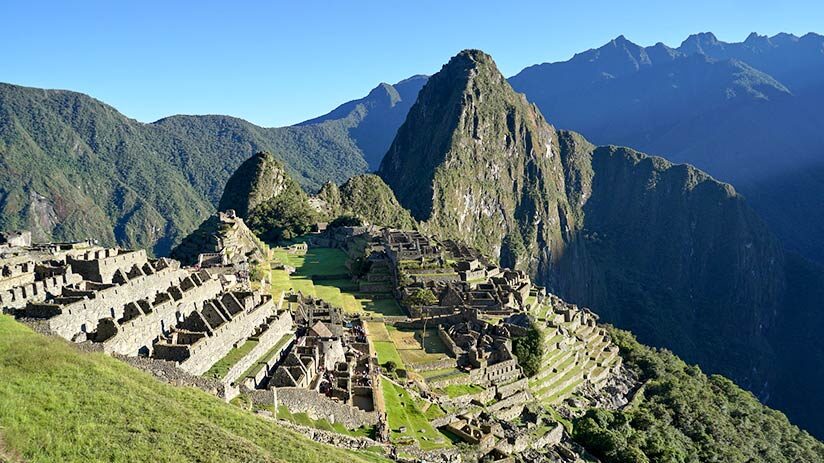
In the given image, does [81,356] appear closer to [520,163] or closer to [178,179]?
[178,179]

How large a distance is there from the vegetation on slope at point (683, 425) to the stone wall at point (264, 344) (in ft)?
59.5

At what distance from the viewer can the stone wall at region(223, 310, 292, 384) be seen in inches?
872

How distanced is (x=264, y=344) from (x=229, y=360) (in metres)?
3.06

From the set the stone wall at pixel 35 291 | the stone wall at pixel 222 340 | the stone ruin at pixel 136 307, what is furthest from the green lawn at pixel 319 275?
the stone wall at pixel 35 291

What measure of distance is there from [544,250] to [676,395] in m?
126

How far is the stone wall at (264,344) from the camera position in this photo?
22141 mm

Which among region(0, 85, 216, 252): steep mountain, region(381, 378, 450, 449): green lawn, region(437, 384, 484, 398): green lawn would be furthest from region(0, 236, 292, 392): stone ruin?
region(0, 85, 216, 252): steep mountain

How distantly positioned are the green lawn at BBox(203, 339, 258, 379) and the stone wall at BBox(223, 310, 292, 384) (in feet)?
0.44

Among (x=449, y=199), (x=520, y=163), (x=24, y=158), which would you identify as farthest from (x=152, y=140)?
(x=520, y=163)

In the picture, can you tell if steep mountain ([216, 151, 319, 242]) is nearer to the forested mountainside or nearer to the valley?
the valley

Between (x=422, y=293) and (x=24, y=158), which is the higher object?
(x=24, y=158)

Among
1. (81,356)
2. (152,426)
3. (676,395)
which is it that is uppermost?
(81,356)

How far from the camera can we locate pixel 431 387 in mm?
31844

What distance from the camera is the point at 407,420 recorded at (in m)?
24.8
